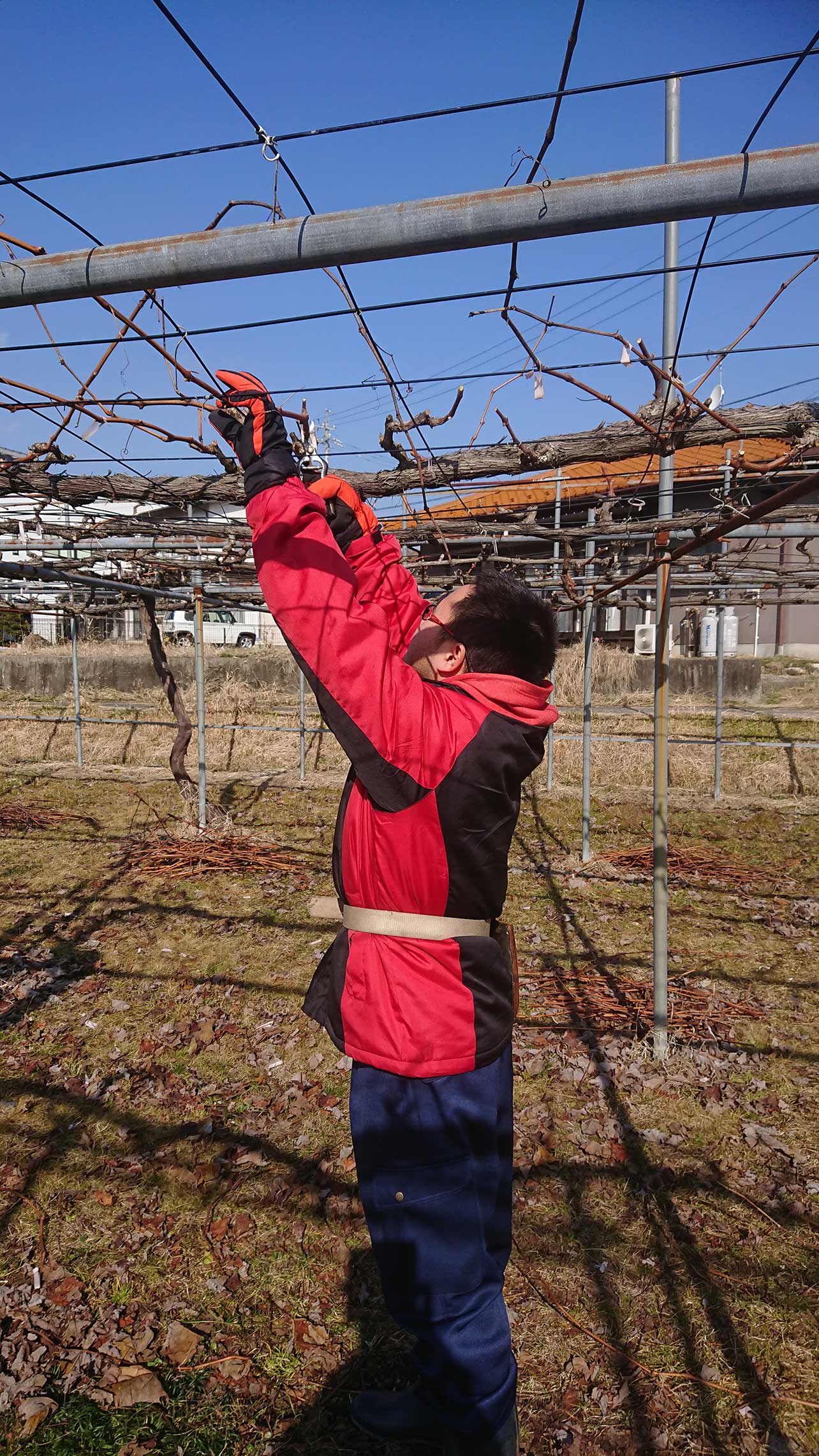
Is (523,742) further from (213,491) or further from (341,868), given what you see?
(213,491)

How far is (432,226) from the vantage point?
4.57 feet

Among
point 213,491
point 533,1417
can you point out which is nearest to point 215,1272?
point 533,1417

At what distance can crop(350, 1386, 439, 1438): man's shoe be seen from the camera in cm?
208

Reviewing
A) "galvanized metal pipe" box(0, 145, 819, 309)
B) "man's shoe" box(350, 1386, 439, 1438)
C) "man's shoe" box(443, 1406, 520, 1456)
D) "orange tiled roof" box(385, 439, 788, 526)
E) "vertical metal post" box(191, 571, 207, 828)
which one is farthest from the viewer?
"vertical metal post" box(191, 571, 207, 828)

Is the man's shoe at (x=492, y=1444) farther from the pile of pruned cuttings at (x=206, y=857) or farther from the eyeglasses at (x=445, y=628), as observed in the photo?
the pile of pruned cuttings at (x=206, y=857)

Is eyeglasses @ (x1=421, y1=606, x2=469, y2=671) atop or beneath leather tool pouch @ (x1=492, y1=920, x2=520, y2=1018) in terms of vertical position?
atop

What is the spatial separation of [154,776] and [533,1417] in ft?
35.9

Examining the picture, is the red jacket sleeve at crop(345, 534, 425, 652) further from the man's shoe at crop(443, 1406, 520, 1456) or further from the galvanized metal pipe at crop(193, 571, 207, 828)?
the galvanized metal pipe at crop(193, 571, 207, 828)

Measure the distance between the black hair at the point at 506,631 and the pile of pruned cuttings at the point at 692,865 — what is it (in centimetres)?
619

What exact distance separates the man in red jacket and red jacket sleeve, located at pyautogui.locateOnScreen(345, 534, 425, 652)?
0.61 feet

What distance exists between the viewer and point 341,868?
166 cm

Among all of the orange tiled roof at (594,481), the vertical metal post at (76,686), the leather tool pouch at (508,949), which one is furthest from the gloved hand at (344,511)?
the vertical metal post at (76,686)

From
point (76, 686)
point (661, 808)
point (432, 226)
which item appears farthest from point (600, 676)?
point (432, 226)

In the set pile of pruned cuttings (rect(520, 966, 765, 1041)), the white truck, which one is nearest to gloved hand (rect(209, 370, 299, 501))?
pile of pruned cuttings (rect(520, 966, 765, 1041))
